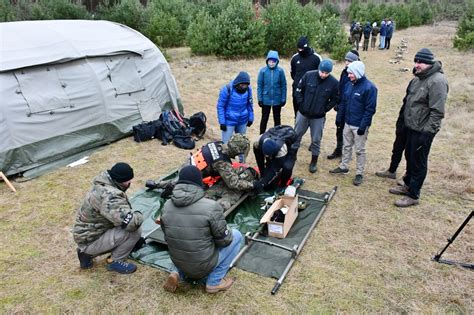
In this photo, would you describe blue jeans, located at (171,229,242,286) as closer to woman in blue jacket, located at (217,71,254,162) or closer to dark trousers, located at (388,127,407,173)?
woman in blue jacket, located at (217,71,254,162)

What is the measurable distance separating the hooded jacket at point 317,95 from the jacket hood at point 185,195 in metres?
3.30

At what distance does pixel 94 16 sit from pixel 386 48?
15780 millimetres

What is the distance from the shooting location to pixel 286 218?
182 inches

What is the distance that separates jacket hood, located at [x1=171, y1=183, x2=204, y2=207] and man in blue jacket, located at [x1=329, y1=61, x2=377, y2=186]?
3255mm

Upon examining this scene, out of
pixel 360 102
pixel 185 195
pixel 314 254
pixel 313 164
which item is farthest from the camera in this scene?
pixel 313 164

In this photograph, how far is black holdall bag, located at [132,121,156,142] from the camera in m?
7.79

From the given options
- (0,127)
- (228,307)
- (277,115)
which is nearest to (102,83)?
(0,127)

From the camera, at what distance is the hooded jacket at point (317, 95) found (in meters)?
5.88

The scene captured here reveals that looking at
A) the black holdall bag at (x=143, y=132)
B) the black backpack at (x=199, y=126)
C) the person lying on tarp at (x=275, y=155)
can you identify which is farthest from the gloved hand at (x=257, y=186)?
the black holdall bag at (x=143, y=132)

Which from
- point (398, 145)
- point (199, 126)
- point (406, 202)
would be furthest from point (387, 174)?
point (199, 126)

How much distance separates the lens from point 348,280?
157 inches

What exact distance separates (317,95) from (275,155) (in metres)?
1.36

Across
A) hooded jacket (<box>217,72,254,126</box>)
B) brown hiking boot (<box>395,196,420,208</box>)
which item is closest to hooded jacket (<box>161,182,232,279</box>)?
brown hiking boot (<box>395,196,420,208</box>)

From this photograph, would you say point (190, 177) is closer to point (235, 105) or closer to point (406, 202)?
point (235, 105)
